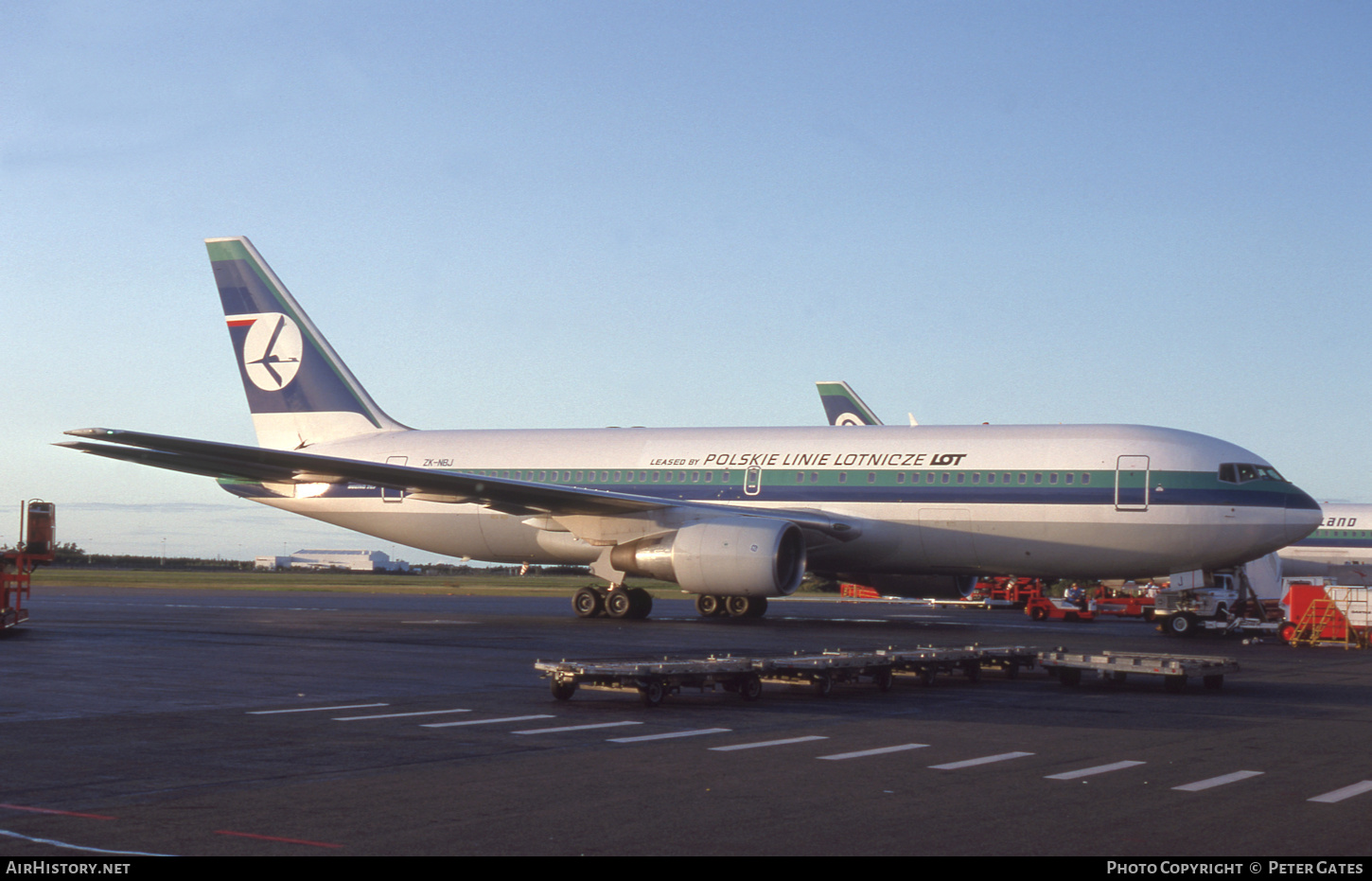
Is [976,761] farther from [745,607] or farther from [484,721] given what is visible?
[745,607]

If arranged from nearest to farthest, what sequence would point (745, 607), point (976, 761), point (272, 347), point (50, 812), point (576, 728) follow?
point (50, 812) → point (976, 761) → point (576, 728) → point (745, 607) → point (272, 347)

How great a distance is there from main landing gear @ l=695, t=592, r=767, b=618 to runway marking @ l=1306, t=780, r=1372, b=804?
2116 cm

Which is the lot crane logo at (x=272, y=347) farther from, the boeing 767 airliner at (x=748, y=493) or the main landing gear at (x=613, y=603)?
the main landing gear at (x=613, y=603)

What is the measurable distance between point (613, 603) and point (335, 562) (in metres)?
118

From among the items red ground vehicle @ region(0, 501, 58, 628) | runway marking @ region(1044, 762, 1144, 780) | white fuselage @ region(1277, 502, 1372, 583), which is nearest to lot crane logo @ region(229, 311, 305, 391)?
red ground vehicle @ region(0, 501, 58, 628)

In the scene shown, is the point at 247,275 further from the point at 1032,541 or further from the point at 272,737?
the point at 272,737

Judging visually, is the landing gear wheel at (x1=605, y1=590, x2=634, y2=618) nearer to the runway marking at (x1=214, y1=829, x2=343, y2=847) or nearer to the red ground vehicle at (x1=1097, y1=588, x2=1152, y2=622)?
the red ground vehicle at (x1=1097, y1=588, x2=1152, y2=622)

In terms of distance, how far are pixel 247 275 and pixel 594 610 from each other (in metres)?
13.2

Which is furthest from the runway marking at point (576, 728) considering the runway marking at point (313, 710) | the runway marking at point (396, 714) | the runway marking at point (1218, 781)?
the runway marking at point (1218, 781)

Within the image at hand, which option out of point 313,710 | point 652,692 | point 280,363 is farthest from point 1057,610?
point 313,710

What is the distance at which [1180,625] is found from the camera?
26.5 meters

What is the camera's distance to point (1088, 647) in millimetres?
21656

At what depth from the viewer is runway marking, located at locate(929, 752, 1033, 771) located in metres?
9.30

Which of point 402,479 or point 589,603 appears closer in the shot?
point 402,479
